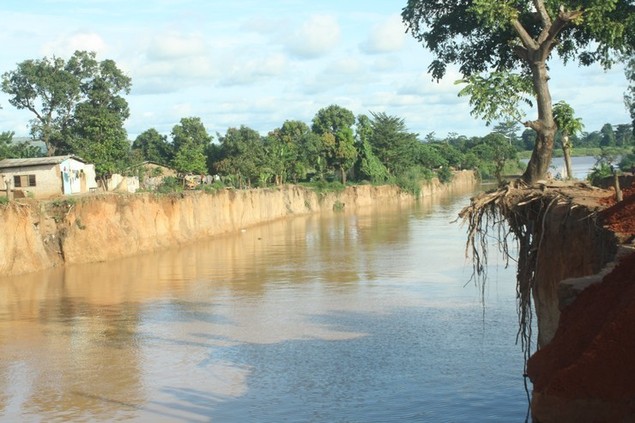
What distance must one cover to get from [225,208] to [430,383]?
38499 millimetres

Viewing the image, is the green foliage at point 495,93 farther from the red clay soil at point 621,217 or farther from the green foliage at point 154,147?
the green foliage at point 154,147

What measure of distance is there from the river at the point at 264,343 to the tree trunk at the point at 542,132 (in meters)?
4.16

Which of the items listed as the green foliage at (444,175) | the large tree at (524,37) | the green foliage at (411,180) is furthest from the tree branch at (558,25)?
the green foliage at (444,175)

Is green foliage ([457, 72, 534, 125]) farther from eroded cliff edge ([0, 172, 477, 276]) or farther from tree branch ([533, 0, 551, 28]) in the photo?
eroded cliff edge ([0, 172, 477, 276])

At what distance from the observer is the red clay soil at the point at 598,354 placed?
18.7ft

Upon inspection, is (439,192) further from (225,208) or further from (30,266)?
(30,266)

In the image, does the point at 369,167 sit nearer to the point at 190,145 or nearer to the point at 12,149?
the point at 190,145

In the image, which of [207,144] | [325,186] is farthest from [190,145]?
[325,186]

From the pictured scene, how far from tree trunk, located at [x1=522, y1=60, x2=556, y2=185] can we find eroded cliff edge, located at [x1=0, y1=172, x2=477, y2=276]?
84.2 feet

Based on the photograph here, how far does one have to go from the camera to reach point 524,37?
12953mm

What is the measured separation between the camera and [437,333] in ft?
67.5

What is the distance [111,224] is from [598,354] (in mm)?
36279

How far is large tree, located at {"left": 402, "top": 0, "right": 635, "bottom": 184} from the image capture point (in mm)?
12680

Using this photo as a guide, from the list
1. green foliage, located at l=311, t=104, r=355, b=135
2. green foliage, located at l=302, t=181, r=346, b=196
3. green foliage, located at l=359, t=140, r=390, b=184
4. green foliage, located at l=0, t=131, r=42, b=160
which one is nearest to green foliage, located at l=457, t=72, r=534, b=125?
green foliage, located at l=0, t=131, r=42, b=160
